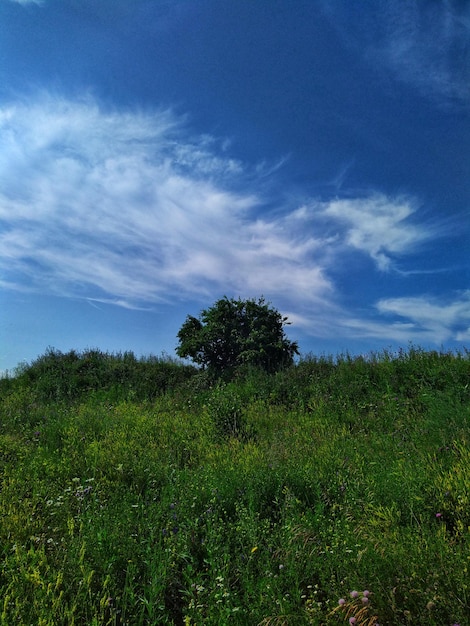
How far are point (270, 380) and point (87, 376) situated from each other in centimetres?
778

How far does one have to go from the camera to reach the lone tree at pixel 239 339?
54.8 feet

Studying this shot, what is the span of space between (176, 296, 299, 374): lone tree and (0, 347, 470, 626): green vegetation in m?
5.67

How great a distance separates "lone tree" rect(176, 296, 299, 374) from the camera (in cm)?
1670

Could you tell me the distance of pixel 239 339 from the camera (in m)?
17.0

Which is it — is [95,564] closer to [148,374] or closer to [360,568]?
[360,568]

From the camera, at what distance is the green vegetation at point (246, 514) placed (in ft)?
10.7

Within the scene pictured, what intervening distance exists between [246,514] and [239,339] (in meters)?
12.5

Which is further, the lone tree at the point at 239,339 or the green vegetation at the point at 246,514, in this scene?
the lone tree at the point at 239,339

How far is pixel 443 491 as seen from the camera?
461cm

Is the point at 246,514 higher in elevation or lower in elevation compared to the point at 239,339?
lower

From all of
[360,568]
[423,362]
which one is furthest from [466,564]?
[423,362]

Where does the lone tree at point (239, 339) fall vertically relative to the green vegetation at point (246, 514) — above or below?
above

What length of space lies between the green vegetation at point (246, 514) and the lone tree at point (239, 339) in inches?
223

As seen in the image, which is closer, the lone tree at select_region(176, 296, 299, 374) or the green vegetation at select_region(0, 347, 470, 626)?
the green vegetation at select_region(0, 347, 470, 626)
